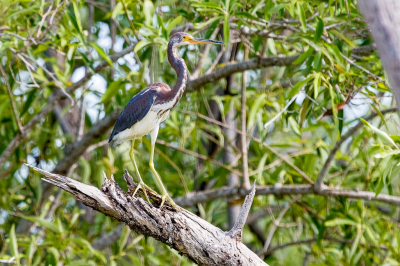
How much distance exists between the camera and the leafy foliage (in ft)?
11.5

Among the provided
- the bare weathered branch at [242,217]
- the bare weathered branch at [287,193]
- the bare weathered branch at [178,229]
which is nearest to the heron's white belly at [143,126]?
the bare weathered branch at [178,229]

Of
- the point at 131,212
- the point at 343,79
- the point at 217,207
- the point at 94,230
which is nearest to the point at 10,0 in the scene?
the point at 131,212

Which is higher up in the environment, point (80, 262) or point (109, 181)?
point (109, 181)

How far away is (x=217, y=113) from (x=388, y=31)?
13.0 ft

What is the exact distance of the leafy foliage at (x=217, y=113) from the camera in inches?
138

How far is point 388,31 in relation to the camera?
1.69 m

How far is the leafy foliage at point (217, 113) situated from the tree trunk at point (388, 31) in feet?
4.14

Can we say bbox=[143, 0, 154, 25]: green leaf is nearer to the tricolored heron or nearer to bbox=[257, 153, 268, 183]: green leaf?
the tricolored heron

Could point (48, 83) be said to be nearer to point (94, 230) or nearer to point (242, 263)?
point (94, 230)

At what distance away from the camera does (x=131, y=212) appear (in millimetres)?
2543

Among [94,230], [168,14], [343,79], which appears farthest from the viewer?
[94,230]

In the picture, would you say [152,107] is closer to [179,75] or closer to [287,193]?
[179,75]

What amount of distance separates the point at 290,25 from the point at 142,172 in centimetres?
202

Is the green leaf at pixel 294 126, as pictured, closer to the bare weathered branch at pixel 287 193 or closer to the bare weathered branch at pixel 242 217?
the bare weathered branch at pixel 287 193
